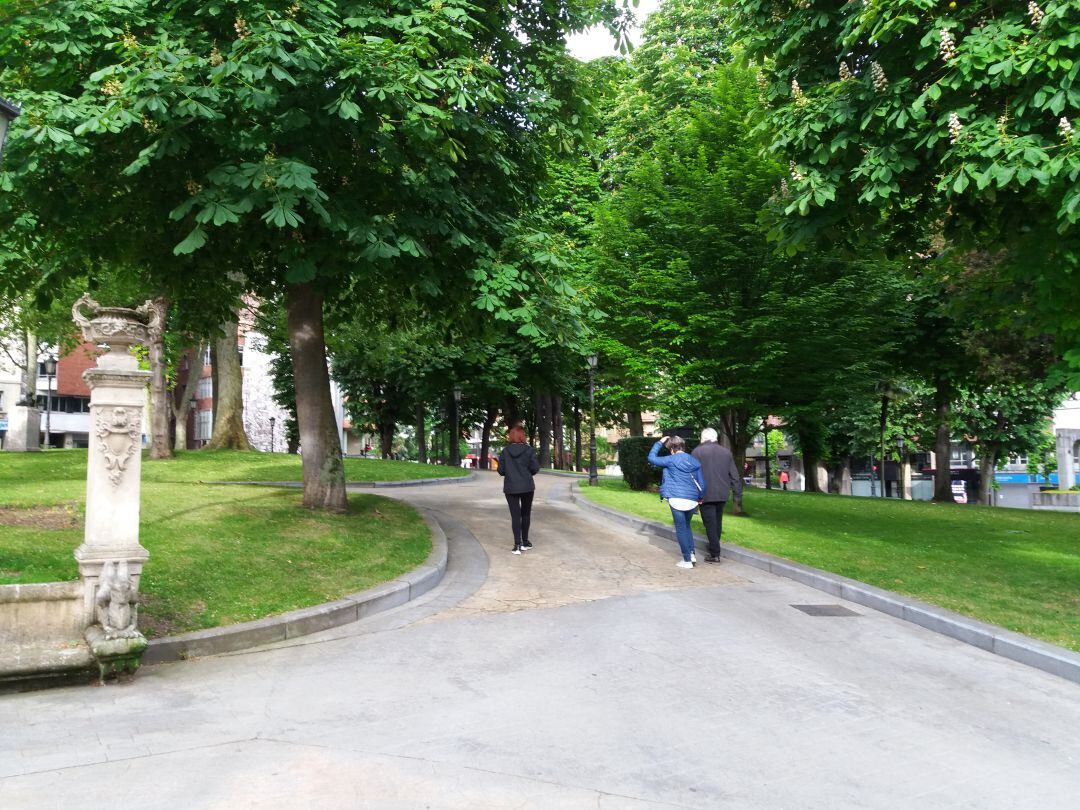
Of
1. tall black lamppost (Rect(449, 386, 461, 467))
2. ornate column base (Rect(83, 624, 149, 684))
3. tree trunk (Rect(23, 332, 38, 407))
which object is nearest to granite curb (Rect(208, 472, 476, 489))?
tall black lamppost (Rect(449, 386, 461, 467))

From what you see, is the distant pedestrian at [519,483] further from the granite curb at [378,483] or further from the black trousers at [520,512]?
the granite curb at [378,483]

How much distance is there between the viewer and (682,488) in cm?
1077

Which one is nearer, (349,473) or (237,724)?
(237,724)

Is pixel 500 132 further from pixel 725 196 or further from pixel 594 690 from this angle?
pixel 594 690

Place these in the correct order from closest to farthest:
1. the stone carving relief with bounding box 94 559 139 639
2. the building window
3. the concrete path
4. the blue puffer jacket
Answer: the concrete path → the stone carving relief with bounding box 94 559 139 639 → the blue puffer jacket → the building window

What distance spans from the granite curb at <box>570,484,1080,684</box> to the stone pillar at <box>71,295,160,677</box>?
7030 millimetres

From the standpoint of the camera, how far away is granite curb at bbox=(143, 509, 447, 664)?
5.99m

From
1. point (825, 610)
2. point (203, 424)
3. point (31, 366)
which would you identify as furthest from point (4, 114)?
point (203, 424)

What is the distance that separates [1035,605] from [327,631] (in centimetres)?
725

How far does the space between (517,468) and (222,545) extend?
4269 mm

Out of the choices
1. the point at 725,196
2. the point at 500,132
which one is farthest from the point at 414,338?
the point at 500,132

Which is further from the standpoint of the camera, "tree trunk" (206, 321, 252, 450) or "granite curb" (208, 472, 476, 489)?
"tree trunk" (206, 321, 252, 450)

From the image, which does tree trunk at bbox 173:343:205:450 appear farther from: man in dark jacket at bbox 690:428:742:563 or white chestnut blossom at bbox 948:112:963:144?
white chestnut blossom at bbox 948:112:963:144

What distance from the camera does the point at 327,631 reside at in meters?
6.93
